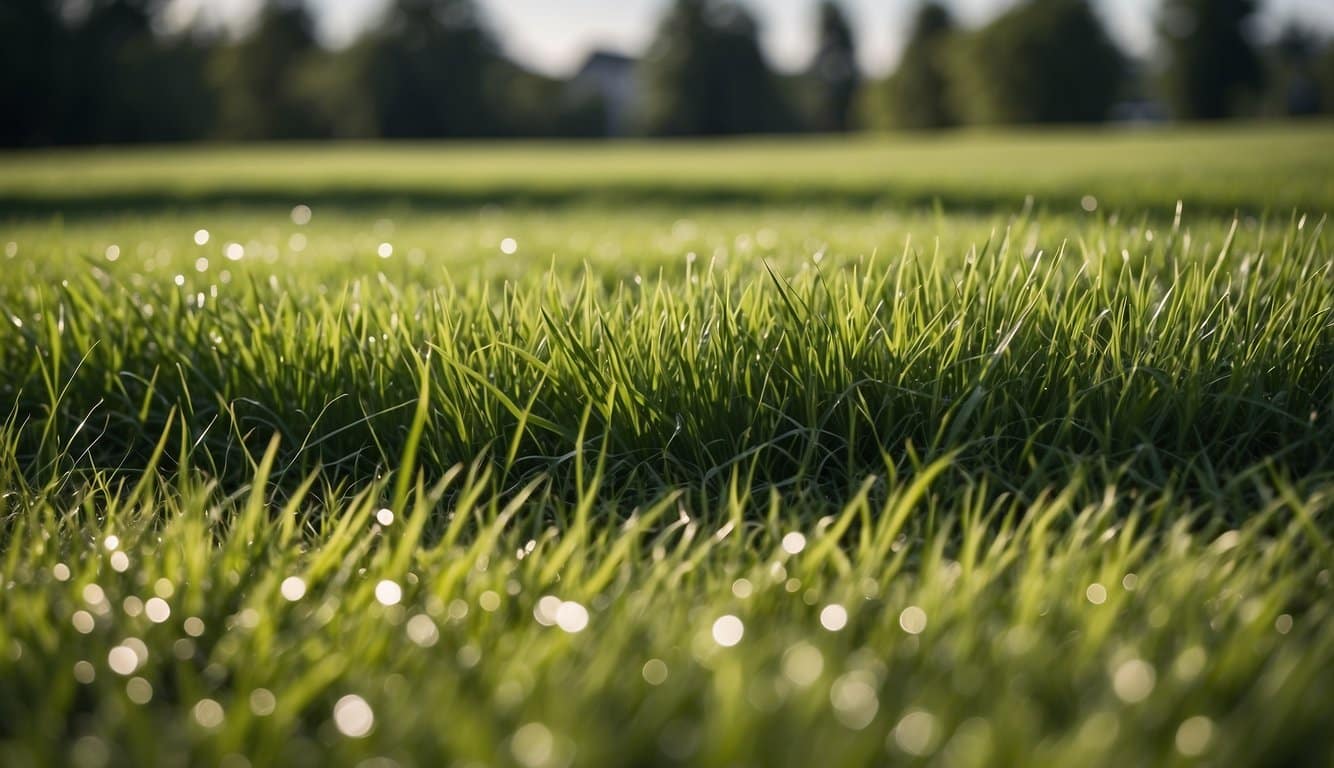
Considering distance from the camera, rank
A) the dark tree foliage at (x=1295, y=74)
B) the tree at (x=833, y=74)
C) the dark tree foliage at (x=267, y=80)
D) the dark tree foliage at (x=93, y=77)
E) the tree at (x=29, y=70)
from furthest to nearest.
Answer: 1. the dark tree foliage at (x=1295, y=74)
2. the tree at (x=833, y=74)
3. the dark tree foliage at (x=267, y=80)
4. the dark tree foliage at (x=93, y=77)
5. the tree at (x=29, y=70)

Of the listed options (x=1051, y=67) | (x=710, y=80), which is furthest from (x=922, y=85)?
(x=710, y=80)

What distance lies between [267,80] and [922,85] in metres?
38.5

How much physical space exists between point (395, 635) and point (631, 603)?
0.92 feet

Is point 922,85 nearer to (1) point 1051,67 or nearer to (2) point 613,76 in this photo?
(1) point 1051,67

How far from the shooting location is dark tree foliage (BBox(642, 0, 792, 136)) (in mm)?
53625

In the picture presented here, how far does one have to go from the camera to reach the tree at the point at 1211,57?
51562 millimetres

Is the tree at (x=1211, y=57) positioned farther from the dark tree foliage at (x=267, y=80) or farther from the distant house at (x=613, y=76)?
the dark tree foliage at (x=267, y=80)

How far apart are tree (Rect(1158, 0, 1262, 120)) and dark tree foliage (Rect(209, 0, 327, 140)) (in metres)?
47.8

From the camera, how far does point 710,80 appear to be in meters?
53.6

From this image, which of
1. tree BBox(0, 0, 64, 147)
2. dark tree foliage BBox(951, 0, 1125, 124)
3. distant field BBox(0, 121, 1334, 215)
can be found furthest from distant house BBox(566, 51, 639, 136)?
distant field BBox(0, 121, 1334, 215)

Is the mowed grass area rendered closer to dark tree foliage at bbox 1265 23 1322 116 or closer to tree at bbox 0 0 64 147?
tree at bbox 0 0 64 147

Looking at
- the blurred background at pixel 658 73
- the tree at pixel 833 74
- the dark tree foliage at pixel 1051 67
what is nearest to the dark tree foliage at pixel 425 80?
the blurred background at pixel 658 73

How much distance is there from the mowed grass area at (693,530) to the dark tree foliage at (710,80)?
175 feet

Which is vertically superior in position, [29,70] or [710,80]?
[710,80]
